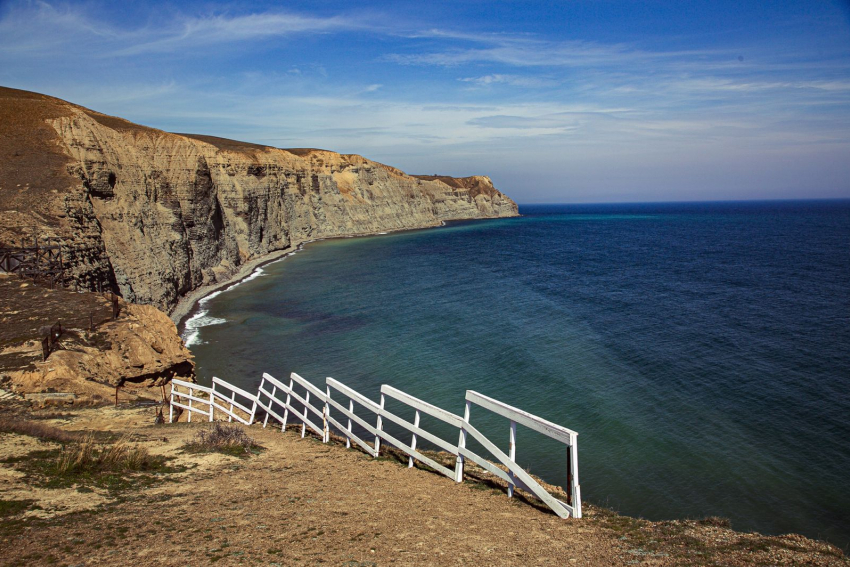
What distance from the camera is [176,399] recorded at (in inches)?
597

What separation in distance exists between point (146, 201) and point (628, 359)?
114 ft

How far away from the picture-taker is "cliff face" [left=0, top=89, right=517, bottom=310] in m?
27.1

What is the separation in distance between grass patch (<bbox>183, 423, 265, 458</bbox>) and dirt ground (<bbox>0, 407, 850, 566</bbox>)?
0.96m

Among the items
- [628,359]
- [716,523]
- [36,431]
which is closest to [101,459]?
[36,431]

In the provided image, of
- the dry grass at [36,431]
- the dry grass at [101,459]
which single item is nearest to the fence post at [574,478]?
the dry grass at [101,459]

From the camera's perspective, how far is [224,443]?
10.0 metres

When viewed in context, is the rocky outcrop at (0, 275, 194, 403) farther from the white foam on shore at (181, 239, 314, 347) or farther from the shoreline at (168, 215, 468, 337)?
the shoreline at (168, 215, 468, 337)

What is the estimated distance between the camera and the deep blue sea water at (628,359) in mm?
14414

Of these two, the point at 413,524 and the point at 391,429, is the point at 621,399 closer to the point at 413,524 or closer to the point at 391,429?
the point at 391,429

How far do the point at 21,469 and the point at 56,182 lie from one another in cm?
2693

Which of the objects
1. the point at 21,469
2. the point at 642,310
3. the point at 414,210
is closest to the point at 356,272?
the point at 642,310

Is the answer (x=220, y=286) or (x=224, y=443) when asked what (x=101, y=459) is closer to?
(x=224, y=443)

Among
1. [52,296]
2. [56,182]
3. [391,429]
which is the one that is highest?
[56,182]

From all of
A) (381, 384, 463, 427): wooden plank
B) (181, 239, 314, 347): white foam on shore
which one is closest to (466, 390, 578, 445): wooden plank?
(381, 384, 463, 427): wooden plank
